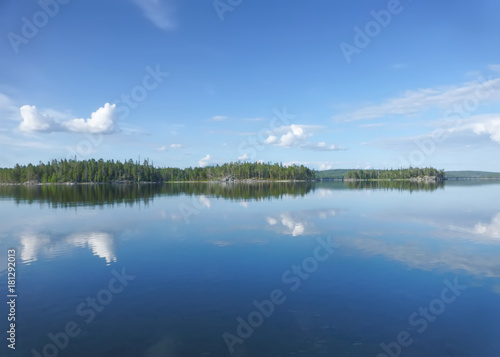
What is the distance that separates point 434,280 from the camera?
61.1 feet

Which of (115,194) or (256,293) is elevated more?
(115,194)

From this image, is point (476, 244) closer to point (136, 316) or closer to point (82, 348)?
point (136, 316)

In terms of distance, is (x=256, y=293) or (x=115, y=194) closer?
(x=256, y=293)

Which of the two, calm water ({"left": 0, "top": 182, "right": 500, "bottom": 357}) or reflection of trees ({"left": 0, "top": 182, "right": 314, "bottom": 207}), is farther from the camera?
reflection of trees ({"left": 0, "top": 182, "right": 314, "bottom": 207})

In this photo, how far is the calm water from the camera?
39.4 feet

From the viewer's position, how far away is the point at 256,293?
16.8m

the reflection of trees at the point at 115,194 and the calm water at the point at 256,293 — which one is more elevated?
the reflection of trees at the point at 115,194

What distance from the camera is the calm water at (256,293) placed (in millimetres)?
12008

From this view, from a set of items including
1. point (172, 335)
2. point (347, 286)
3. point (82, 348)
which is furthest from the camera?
point (347, 286)

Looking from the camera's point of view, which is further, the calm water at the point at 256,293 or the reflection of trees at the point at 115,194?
the reflection of trees at the point at 115,194

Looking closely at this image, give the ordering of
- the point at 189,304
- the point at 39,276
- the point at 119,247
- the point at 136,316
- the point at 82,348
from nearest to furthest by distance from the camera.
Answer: the point at 82,348, the point at 136,316, the point at 189,304, the point at 39,276, the point at 119,247

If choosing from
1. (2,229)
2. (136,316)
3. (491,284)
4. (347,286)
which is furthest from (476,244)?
(2,229)

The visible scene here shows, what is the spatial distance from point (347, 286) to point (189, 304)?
9.22 meters

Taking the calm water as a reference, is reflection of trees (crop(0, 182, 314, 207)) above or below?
above
